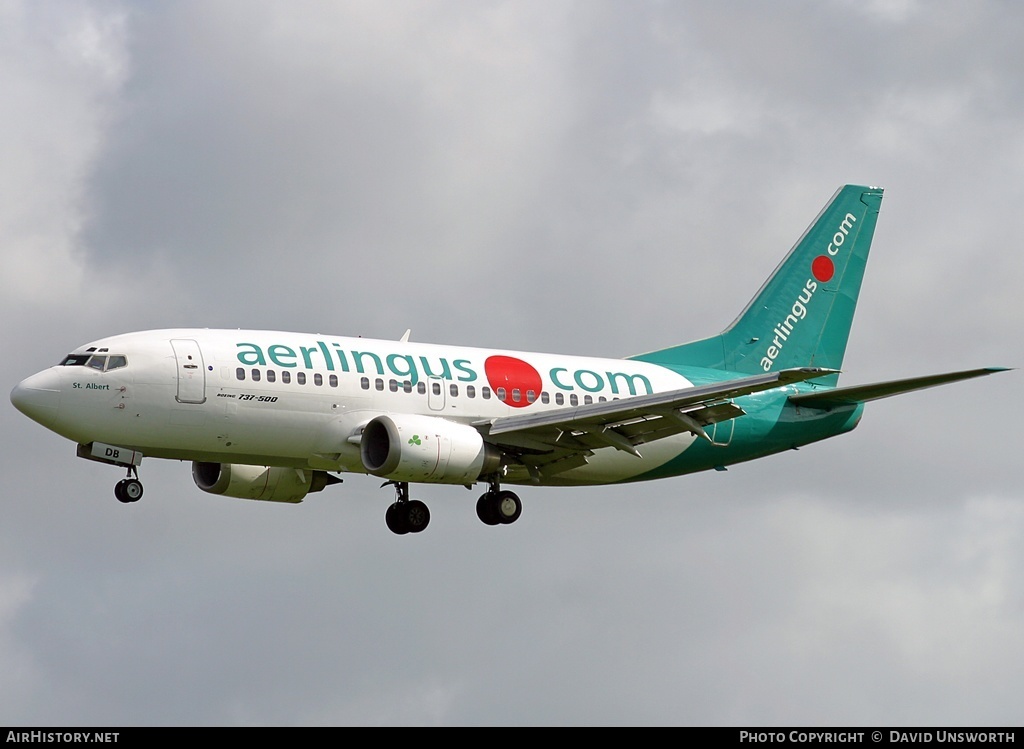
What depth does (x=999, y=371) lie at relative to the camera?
45.0 meters

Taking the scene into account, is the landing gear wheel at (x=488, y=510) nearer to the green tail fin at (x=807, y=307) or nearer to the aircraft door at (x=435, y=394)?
the aircraft door at (x=435, y=394)

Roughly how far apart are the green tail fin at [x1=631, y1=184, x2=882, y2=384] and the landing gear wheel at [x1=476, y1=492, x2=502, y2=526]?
788 cm

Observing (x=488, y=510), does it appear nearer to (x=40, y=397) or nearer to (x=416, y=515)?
(x=416, y=515)

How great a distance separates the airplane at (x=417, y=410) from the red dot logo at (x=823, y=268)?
11.9 feet

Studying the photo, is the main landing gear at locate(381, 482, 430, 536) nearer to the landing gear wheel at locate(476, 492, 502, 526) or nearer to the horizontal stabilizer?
the landing gear wheel at locate(476, 492, 502, 526)

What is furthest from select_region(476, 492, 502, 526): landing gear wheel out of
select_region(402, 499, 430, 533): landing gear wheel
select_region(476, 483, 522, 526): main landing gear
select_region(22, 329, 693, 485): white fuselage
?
select_region(402, 499, 430, 533): landing gear wheel

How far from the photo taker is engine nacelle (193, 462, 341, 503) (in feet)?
180

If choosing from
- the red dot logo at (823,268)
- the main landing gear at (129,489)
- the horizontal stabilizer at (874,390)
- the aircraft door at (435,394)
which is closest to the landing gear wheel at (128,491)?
the main landing gear at (129,489)

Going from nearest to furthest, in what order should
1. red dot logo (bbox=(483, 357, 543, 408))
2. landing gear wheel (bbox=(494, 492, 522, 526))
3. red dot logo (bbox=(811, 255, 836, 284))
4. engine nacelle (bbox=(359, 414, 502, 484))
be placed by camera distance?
engine nacelle (bbox=(359, 414, 502, 484)), landing gear wheel (bbox=(494, 492, 522, 526)), red dot logo (bbox=(483, 357, 543, 408)), red dot logo (bbox=(811, 255, 836, 284))

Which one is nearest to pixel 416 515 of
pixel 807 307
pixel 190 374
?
pixel 190 374

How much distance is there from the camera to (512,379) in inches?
2087

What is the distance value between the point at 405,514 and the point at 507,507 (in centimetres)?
356

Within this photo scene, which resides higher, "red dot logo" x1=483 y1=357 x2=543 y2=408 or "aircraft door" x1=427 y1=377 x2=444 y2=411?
"red dot logo" x1=483 y1=357 x2=543 y2=408

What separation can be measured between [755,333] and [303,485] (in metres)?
14.9
